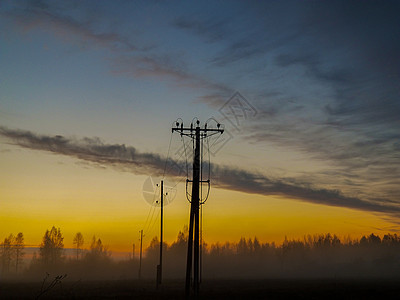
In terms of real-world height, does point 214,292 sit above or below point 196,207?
below

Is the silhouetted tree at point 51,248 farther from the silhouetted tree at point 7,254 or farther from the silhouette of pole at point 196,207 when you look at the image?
the silhouette of pole at point 196,207

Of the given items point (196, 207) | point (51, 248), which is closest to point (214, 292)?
point (196, 207)

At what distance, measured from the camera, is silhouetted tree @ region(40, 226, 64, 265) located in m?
154

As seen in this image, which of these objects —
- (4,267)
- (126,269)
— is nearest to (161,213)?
(4,267)

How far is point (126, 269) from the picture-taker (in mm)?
199250

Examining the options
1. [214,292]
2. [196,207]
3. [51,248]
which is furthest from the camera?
[51,248]

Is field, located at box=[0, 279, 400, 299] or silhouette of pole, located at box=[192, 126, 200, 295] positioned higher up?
silhouette of pole, located at box=[192, 126, 200, 295]

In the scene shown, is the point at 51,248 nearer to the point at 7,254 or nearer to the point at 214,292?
the point at 7,254

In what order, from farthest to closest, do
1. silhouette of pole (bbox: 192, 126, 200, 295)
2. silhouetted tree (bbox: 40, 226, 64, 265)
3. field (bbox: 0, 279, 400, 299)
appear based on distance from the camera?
silhouetted tree (bbox: 40, 226, 64, 265)
field (bbox: 0, 279, 400, 299)
silhouette of pole (bbox: 192, 126, 200, 295)

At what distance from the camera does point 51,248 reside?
155m

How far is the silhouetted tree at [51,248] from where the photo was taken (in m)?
154

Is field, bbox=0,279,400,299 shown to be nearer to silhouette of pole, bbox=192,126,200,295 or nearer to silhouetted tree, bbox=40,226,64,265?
silhouette of pole, bbox=192,126,200,295

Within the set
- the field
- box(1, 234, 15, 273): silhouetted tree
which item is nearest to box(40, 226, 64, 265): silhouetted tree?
box(1, 234, 15, 273): silhouetted tree

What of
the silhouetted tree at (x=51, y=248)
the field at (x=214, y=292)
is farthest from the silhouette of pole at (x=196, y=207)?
the silhouetted tree at (x=51, y=248)
